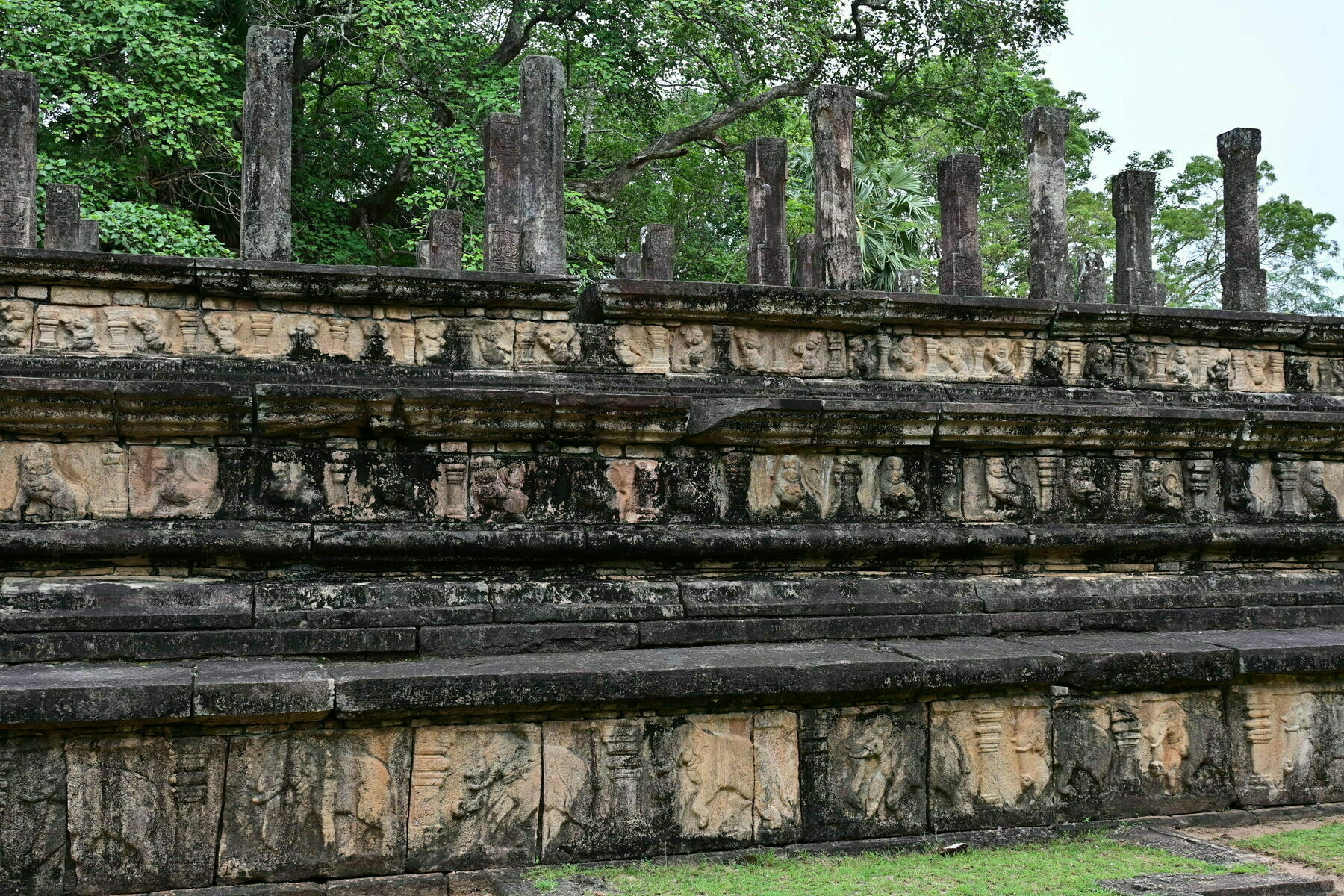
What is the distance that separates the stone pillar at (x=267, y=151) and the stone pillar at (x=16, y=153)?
4.38 feet

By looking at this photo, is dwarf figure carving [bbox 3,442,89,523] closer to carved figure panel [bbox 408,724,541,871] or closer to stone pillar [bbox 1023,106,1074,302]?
carved figure panel [bbox 408,724,541,871]

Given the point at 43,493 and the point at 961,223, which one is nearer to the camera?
the point at 43,493

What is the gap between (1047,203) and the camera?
7711 mm

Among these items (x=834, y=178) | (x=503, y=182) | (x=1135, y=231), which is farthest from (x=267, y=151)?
(x=1135, y=231)

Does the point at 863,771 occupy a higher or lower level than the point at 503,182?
lower

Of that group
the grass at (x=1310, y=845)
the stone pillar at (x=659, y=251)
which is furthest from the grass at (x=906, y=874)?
the stone pillar at (x=659, y=251)

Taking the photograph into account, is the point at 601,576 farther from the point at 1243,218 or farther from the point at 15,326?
the point at 1243,218

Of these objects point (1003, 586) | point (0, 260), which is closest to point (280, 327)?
point (0, 260)

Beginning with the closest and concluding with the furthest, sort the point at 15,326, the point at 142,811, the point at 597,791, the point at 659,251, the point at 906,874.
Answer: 1. the point at 142,811
2. the point at 906,874
3. the point at 597,791
4. the point at 15,326
5. the point at 659,251

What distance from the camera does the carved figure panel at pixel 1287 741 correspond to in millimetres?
5926

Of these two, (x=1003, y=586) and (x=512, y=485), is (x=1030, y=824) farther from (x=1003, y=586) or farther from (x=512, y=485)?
(x=512, y=485)

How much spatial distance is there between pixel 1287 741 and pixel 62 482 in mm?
6201

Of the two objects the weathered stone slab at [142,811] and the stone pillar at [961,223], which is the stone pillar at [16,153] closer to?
the weathered stone slab at [142,811]

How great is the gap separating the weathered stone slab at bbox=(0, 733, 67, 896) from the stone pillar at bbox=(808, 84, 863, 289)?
473cm
